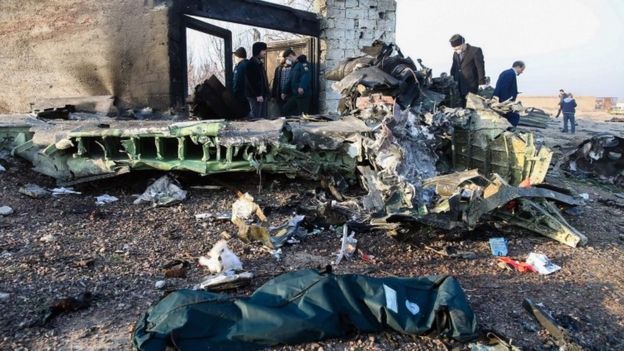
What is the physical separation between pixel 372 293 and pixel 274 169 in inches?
102

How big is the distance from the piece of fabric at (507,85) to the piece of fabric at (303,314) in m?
5.36

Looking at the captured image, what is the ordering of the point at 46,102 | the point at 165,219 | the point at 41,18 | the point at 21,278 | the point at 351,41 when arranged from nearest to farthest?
the point at 21,278 < the point at 165,219 < the point at 46,102 < the point at 41,18 < the point at 351,41

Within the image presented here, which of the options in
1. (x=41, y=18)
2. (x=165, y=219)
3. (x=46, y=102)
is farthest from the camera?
(x=41, y=18)

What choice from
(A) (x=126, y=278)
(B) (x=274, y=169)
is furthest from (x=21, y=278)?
(B) (x=274, y=169)

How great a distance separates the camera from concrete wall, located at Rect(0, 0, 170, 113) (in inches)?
293

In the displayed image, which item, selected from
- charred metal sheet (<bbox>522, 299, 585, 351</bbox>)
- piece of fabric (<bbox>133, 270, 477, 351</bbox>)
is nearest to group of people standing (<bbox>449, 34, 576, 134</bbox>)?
charred metal sheet (<bbox>522, 299, 585, 351</bbox>)

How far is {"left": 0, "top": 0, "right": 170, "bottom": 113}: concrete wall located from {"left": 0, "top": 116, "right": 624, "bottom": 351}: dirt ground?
2710mm

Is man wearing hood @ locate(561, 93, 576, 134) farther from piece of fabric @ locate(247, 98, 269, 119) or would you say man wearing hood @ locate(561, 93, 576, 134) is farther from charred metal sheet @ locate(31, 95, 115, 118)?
charred metal sheet @ locate(31, 95, 115, 118)

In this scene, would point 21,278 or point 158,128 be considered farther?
point 158,128

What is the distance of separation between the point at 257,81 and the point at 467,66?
3475 mm

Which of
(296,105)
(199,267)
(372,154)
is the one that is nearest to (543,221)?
(372,154)

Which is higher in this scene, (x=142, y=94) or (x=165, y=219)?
(x=142, y=94)

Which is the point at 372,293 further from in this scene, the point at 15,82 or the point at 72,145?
the point at 15,82

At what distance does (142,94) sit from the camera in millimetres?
7621
